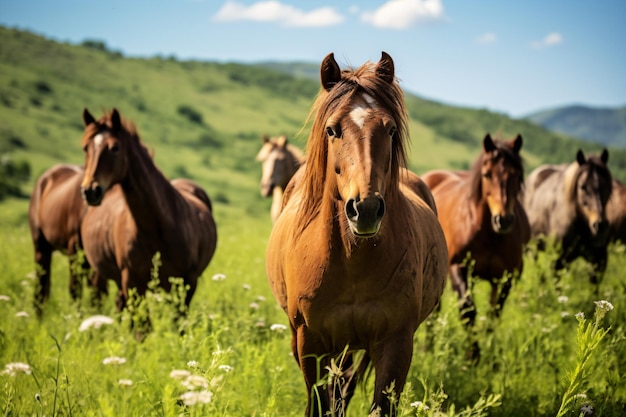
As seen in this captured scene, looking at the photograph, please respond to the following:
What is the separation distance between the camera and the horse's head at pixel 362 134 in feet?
8.26

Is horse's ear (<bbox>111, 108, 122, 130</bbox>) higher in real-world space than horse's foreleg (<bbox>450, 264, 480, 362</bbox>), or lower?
higher

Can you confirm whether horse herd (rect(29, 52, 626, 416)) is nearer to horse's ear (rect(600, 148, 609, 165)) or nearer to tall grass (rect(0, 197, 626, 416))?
horse's ear (rect(600, 148, 609, 165))

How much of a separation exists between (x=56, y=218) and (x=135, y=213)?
9.54ft

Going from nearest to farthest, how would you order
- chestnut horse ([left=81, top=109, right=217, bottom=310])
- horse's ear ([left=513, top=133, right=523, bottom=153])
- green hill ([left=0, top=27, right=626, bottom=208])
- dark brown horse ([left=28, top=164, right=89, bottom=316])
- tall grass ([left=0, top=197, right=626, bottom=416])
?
tall grass ([left=0, top=197, right=626, bottom=416]) < chestnut horse ([left=81, top=109, right=217, bottom=310]) < horse's ear ([left=513, top=133, right=523, bottom=153]) < dark brown horse ([left=28, top=164, right=89, bottom=316]) < green hill ([left=0, top=27, right=626, bottom=208])

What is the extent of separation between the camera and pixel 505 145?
5922 millimetres

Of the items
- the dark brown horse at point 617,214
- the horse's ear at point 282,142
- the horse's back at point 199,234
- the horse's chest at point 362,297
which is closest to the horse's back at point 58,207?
the horse's back at point 199,234

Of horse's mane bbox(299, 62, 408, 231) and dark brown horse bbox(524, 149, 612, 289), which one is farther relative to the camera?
dark brown horse bbox(524, 149, 612, 289)

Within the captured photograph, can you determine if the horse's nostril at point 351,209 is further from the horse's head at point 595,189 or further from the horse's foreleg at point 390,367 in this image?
the horse's head at point 595,189

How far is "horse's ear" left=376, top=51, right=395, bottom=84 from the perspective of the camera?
3076mm

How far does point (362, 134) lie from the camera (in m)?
2.70

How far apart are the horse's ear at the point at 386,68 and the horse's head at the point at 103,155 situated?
339cm

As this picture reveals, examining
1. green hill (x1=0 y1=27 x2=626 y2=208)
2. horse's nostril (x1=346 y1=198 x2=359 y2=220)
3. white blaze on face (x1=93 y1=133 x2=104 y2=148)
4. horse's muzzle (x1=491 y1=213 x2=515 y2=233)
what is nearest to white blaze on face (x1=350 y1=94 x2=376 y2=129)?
horse's nostril (x1=346 y1=198 x2=359 y2=220)

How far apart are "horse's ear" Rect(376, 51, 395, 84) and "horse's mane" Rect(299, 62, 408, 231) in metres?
0.03

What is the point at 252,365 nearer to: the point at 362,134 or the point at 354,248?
the point at 354,248
